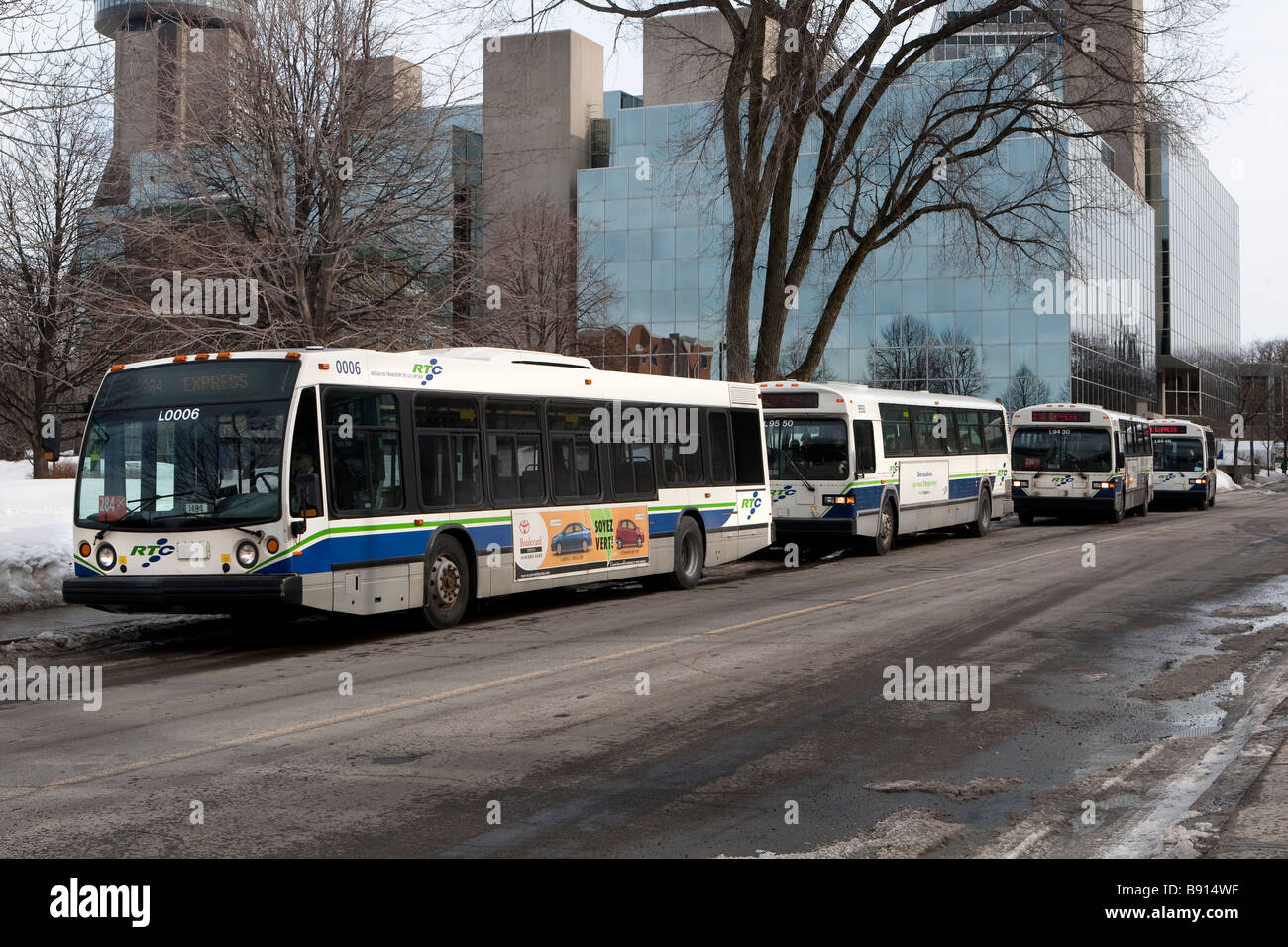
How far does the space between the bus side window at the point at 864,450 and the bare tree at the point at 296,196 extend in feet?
25.7

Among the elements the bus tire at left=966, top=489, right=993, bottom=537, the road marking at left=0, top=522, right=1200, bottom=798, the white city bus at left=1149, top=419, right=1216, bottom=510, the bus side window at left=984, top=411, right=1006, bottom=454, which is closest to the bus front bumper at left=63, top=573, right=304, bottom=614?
the road marking at left=0, top=522, right=1200, bottom=798

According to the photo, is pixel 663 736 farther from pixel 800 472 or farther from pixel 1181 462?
pixel 1181 462

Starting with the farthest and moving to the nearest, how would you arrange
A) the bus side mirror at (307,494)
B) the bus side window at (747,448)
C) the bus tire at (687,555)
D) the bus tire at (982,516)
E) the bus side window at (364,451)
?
the bus tire at (982,516)
the bus side window at (747,448)
the bus tire at (687,555)
the bus side window at (364,451)
the bus side mirror at (307,494)

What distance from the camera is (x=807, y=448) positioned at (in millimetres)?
24891

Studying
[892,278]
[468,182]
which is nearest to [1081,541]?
[468,182]

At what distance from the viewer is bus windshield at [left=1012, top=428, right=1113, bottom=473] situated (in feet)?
111

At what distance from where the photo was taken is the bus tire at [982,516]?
102 feet

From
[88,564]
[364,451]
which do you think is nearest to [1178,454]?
[364,451]

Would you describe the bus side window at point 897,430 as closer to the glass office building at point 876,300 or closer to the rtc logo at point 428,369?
the rtc logo at point 428,369

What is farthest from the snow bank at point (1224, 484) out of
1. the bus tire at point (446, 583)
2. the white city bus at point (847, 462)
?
the bus tire at point (446, 583)

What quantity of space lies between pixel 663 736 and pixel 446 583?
21.6 ft
